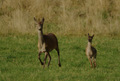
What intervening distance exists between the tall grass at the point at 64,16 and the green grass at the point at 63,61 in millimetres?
1285

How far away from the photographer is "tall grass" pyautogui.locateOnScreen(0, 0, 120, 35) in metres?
18.1

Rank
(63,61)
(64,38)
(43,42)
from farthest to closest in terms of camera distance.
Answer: (64,38) → (63,61) → (43,42)

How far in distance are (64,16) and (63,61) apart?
24.7 feet

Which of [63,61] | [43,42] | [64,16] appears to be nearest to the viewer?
[43,42]

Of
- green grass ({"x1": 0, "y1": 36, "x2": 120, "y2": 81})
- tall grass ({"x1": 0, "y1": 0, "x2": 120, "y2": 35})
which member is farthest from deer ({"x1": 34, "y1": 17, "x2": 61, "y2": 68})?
tall grass ({"x1": 0, "y1": 0, "x2": 120, "y2": 35})

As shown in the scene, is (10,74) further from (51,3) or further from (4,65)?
(51,3)

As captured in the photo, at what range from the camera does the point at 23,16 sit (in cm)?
1966

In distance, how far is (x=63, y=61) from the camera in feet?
40.7

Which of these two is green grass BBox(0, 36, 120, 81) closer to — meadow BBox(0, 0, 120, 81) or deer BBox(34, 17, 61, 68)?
meadow BBox(0, 0, 120, 81)

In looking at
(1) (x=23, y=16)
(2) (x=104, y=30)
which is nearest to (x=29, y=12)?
(1) (x=23, y=16)

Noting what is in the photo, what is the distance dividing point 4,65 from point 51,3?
12639 millimetres

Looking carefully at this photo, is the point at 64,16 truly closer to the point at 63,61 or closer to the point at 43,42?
the point at 63,61

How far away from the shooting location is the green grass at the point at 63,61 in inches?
371

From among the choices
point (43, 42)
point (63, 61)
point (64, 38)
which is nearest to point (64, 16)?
point (64, 38)
